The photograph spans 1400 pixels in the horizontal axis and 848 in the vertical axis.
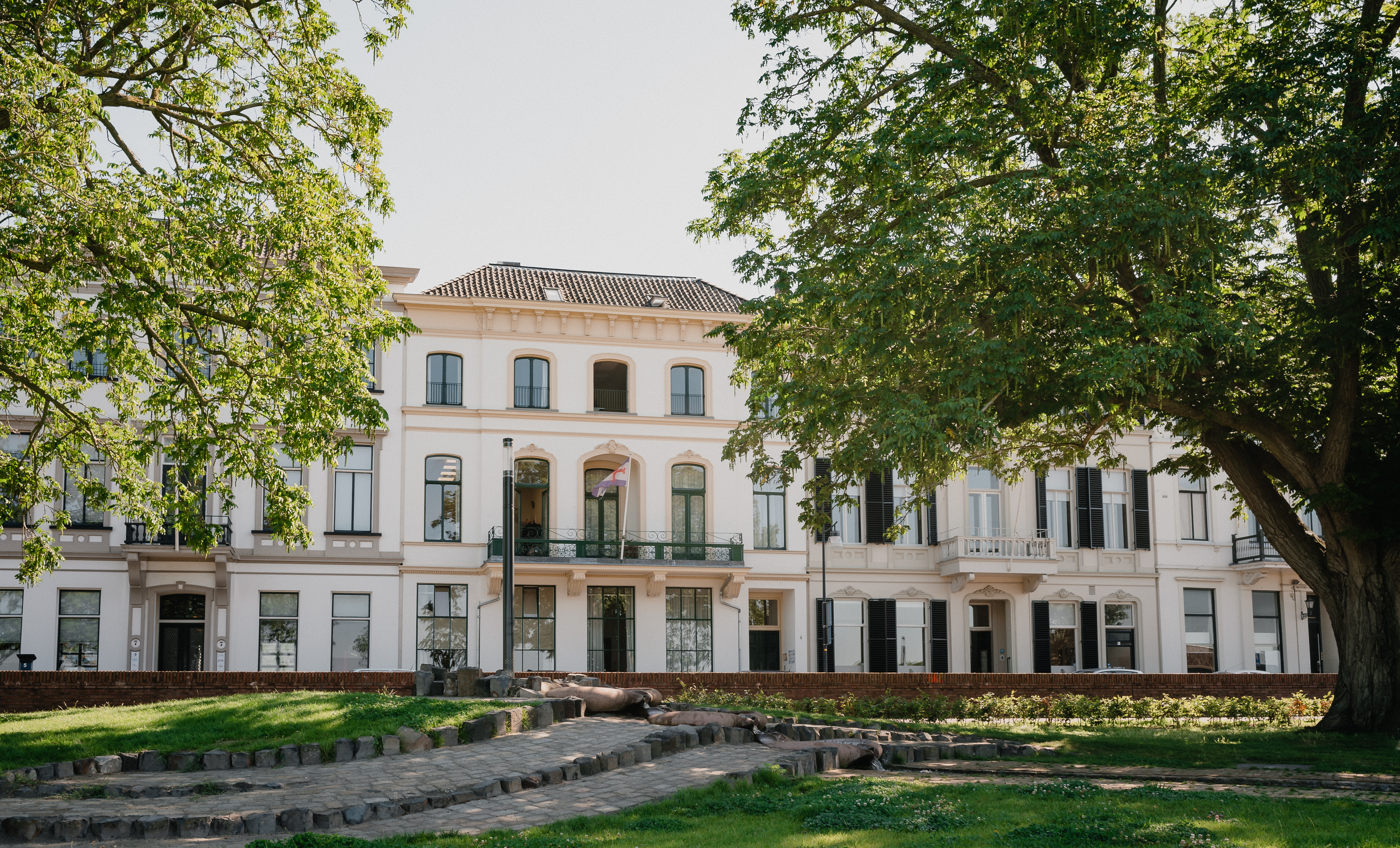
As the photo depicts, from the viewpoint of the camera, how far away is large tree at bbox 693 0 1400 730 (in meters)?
16.4

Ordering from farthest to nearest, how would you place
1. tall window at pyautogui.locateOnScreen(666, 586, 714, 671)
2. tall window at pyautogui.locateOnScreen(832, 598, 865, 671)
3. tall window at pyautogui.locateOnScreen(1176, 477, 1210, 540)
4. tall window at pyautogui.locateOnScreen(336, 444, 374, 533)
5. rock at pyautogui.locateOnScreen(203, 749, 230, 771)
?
tall window at pyautogui.locateOnScreen(1176, 477, 1210, 540), tall window at pyautogui.locateOnScreen(832, 598, 865, 671), tall window at pyautogui.locateOnScreen(666, 586, 714, 671), tall window at pyautogui.locateOnScreen(336, 444, 374, 533), rock at pyautogui.locateOnScreen(203, 749, 230, 771)

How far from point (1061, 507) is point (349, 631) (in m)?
22.2

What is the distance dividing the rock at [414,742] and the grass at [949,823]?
4455 millimetres

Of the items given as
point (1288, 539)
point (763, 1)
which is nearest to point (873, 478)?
point (1288, 539)

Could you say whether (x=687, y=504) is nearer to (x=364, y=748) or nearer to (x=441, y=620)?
(x=441, y=620)

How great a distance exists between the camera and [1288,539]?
21344 mm

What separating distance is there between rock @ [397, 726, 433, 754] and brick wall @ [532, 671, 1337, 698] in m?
8.51

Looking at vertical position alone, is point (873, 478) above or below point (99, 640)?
above

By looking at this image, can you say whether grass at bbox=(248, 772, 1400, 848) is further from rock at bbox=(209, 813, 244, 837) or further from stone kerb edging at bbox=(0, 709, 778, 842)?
rock at bbox=(209, 813, 244, 837)

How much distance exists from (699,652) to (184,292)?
22.0m

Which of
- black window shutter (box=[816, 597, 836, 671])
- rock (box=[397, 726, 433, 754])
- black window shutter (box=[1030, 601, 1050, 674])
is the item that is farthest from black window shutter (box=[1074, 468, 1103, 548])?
rock (box=[397, 726, 433, 754])

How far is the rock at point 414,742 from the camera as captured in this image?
15188 millimetres

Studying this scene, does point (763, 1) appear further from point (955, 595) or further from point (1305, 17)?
point (955, 595)

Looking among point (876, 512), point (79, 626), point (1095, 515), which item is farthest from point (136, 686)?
point (1095, 515)
